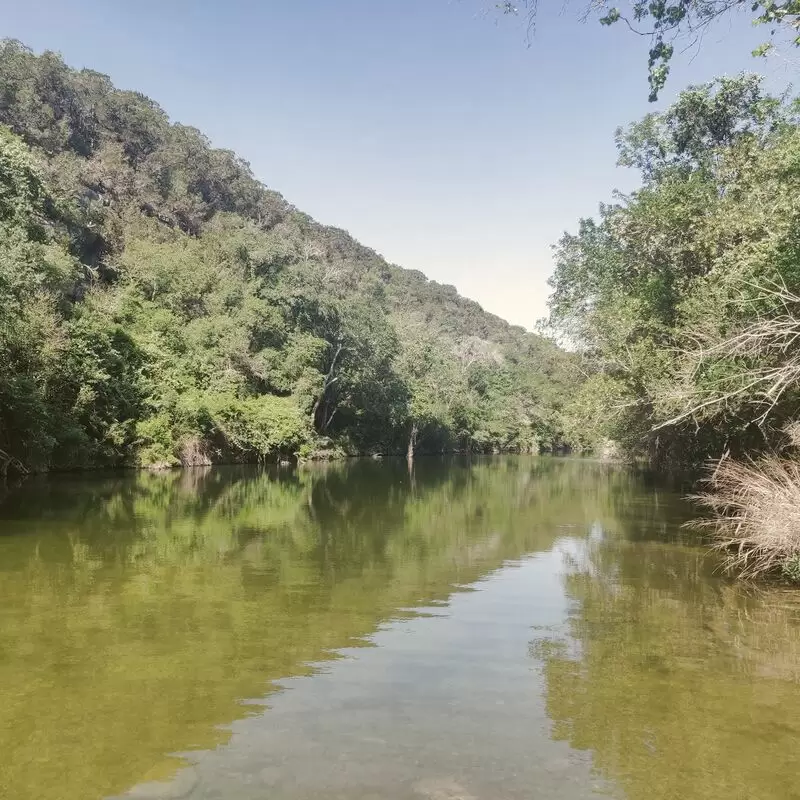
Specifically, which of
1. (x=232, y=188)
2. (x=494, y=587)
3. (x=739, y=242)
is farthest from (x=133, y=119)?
(x=494, y=587)

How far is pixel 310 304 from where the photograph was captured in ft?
175

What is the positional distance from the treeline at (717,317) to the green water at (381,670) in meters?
2.32

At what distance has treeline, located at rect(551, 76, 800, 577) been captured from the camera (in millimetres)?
12266

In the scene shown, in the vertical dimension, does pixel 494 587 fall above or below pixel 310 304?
below

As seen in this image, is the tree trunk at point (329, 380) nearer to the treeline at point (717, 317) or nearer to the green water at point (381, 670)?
the treeline at point (717, 317)

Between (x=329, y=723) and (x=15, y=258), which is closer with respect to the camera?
(x=329, y=723)

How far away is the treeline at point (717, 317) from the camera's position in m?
12.3

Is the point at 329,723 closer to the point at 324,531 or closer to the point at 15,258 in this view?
the point at 324,531

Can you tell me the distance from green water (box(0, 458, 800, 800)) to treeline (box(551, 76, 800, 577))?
2.32 metres

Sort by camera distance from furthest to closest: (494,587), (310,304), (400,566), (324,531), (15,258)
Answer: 1. (310,304)
2. (15,258)
3. (324,531)
4. (400,566)
5. (494,587)

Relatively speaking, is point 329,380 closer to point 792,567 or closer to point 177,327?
point 177,327

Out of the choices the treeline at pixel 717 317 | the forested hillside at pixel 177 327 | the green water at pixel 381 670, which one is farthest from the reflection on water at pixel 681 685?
the forested hillside at pixel 177 327

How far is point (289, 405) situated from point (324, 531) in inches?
1178

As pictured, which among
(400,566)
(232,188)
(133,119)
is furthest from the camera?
(232,188)
